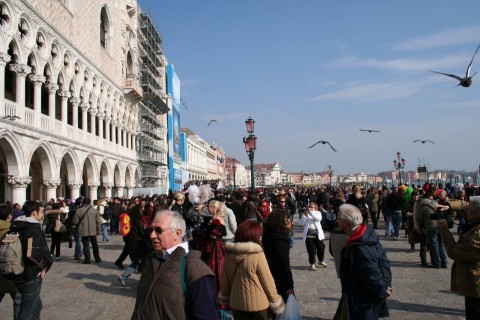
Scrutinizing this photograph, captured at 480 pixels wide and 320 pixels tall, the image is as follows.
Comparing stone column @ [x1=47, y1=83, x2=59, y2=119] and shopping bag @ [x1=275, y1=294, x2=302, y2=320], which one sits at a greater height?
stone column @ [x1=47, y1=83, x2=59, y2=119]

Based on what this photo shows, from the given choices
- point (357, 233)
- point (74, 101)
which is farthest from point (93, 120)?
point (357, 233)

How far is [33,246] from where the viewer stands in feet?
15.0

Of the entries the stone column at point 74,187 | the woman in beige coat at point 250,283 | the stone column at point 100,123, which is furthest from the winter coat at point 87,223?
the stone column at point 100,123

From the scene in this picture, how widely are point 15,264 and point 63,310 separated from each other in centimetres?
207

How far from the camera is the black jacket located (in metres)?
4.53

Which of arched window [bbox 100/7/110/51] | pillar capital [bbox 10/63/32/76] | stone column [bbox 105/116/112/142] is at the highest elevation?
arched window [bbox 100/7/110/51]

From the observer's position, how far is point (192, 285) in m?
2.37

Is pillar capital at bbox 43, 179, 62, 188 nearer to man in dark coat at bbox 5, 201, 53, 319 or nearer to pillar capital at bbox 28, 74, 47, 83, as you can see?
pillar capital at bbox 28, 74, 47, 83

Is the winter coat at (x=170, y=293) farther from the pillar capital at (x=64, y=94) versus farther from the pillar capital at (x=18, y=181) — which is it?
the pillar capital at (x=64, y=94)

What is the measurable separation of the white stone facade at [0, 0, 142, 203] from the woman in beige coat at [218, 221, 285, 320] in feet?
46.2

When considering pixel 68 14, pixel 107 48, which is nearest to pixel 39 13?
pixel 68 14

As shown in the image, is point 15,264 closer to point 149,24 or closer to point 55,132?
point 55,132

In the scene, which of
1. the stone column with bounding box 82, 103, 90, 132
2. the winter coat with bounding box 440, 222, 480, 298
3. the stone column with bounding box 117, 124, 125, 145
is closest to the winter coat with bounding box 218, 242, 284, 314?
the winter coat with bounding box 440, 222, 480, 298

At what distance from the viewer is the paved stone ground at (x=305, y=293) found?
18.6 ft
